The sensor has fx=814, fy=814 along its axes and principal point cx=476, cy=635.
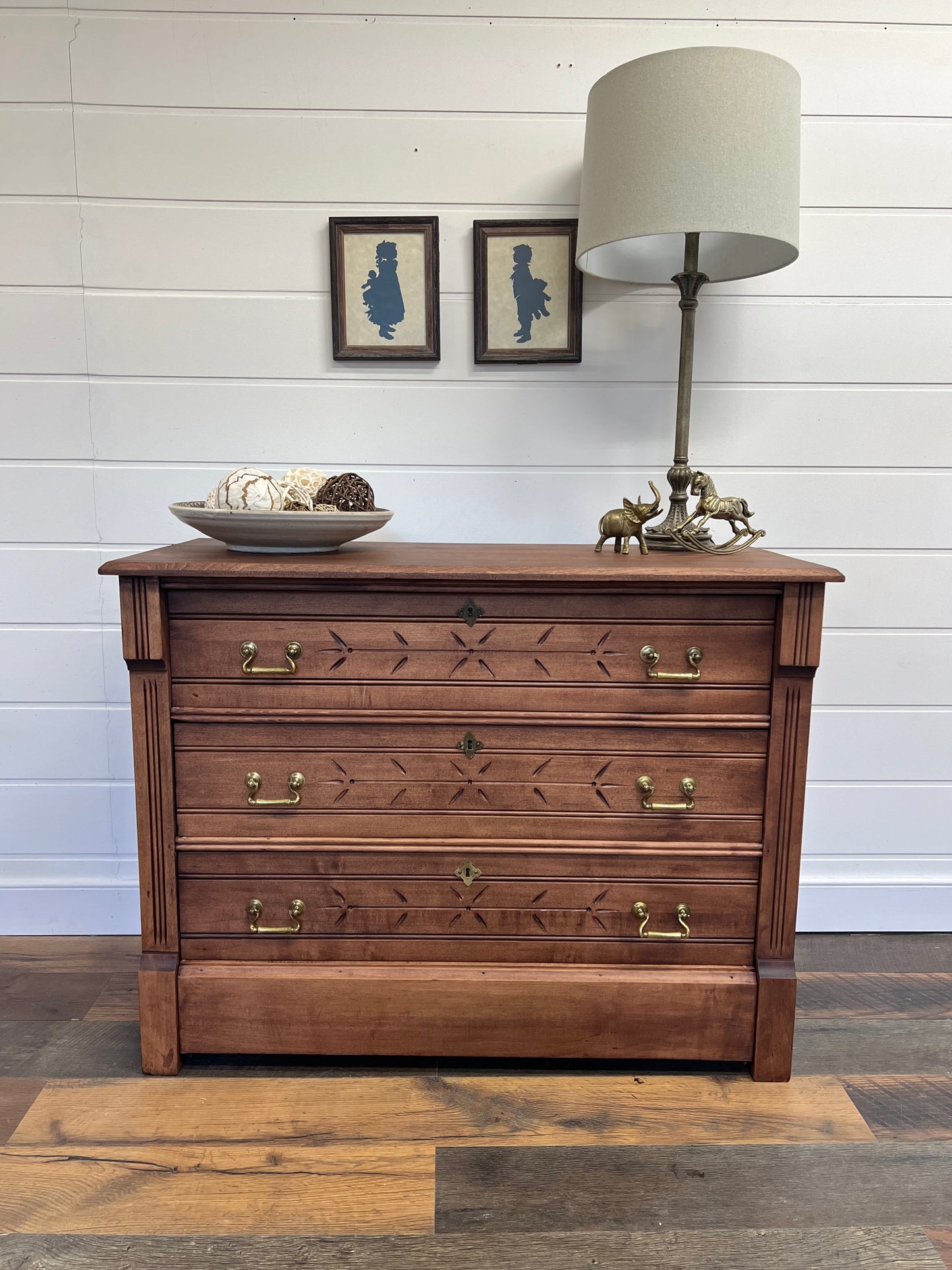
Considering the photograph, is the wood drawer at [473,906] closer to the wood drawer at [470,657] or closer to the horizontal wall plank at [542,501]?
the wood drawer at [470,657]

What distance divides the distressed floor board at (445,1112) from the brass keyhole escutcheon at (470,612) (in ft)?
2.69

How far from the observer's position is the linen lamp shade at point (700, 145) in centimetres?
134

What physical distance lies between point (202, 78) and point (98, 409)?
0.73m

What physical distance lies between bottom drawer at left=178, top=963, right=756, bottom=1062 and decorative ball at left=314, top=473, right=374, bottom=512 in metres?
0.83

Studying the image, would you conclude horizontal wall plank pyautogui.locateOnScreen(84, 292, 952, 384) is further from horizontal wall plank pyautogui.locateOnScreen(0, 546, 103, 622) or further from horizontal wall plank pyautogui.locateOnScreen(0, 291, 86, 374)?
horizontal wall plank pyautogui.locateOnScreen(0, 546, 103, 622)

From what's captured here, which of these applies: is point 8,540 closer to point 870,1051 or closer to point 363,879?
point 363,879

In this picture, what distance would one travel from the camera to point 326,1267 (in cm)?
109

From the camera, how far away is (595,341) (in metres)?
1.81

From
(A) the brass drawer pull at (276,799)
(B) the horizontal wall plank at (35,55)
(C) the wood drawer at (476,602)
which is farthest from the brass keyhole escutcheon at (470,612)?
(B) the horizontal wall plank at (35,55)

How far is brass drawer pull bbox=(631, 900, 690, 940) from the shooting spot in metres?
1.43

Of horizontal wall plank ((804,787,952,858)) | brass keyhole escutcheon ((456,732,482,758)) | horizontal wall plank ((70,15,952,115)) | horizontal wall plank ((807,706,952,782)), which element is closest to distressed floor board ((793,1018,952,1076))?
horizontal wall plank ((804,787,952,858))

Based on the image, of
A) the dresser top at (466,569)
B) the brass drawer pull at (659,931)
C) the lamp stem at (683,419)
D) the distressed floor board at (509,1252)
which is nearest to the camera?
the distressed floor board at (509,1252)

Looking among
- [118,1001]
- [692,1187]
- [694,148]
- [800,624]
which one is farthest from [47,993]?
[694,148]

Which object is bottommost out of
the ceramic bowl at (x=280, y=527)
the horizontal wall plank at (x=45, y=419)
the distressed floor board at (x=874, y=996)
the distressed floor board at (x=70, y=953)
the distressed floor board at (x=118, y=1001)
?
the distressed floor board at (x=70, y=953)
